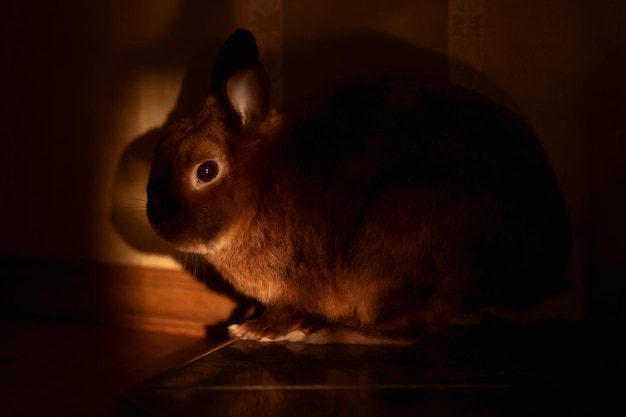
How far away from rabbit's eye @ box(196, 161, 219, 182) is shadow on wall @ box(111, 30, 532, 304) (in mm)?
418

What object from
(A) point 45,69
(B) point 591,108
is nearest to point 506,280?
(B) point 591,108

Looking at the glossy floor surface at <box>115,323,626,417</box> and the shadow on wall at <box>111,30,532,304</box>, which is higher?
the shadow on wall at <box>111,30,532,304</box>

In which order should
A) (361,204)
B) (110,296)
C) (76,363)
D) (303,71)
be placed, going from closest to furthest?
1. (361,204)
2. (76,363)
3. (303,71)
4. (110,296)

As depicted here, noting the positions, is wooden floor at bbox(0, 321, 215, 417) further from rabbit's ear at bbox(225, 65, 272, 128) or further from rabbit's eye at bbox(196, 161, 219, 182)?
rabbit's ear at bbox(225, 65, 272, 128)

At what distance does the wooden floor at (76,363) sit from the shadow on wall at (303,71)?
0.82ft

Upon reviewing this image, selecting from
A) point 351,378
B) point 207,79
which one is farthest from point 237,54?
point 351,378

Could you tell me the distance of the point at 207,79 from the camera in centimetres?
188

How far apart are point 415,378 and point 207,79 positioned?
106 centimetres

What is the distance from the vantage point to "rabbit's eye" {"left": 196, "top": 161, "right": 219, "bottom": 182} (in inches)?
57.7

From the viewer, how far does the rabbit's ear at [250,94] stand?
4.66 feet

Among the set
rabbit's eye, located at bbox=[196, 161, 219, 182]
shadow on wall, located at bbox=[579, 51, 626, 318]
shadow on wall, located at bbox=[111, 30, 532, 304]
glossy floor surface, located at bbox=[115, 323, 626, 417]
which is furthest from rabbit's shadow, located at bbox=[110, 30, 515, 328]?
glossy floor surface, located at bbox=[115, 323, 626, 417]

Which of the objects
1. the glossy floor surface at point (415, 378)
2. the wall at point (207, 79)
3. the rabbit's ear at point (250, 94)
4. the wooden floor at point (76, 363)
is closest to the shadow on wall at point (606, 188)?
the wall at point (207, 79)

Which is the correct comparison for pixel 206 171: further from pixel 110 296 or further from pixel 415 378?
pixel 110 296

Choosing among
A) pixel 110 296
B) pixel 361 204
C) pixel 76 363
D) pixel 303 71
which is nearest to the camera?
pixel 361 204
